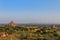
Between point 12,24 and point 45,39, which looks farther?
point 12,24

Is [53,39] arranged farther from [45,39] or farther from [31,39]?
[31,39]

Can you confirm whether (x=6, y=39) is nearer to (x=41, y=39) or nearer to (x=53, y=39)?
(x=41, y=39)

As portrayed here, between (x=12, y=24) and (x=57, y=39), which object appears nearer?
(x=57, y=39)

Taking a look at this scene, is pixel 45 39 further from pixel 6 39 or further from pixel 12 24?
pixel 12 24

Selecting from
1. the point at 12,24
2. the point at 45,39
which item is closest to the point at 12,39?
the point at 45,39

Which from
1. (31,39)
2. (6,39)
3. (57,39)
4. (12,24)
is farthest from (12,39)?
(12,24)

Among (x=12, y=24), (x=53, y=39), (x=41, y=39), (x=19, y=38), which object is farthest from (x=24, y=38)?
(x=12, y=24)

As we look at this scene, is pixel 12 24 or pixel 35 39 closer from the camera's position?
pixel 35 39
